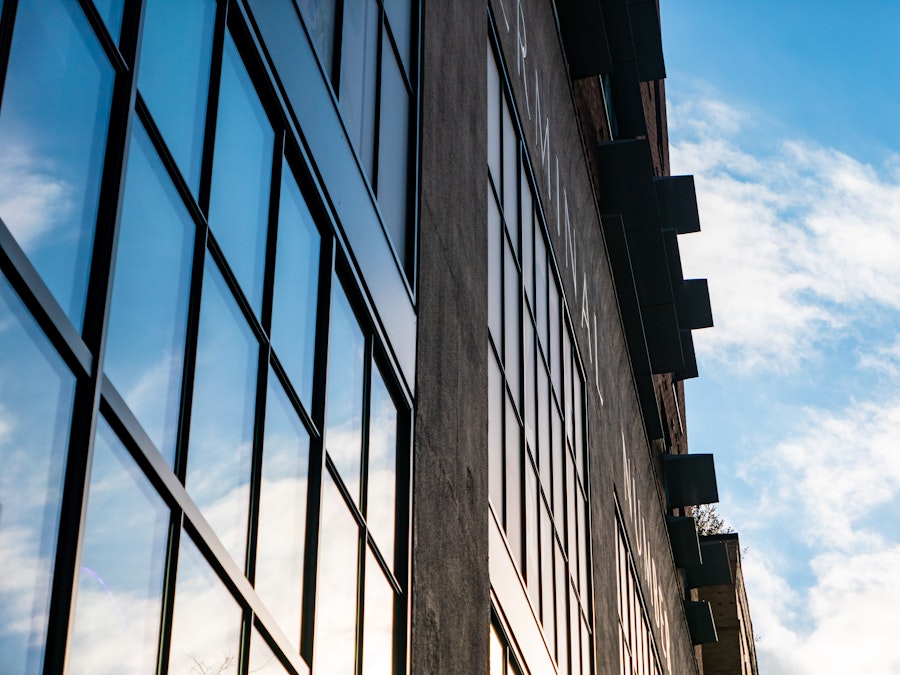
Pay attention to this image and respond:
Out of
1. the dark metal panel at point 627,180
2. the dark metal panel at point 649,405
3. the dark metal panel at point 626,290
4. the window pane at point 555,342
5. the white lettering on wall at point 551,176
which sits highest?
the dark metal panel at point 627,180

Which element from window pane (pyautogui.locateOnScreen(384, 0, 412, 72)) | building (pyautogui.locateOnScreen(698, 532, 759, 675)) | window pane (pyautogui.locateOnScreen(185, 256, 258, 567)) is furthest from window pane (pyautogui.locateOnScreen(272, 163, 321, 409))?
building (pyautogui.locateOnScreen(698, 532, 759, 675))

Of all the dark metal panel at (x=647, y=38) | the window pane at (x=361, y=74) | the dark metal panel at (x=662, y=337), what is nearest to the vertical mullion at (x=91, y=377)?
the window pane at (x=361, y=74)

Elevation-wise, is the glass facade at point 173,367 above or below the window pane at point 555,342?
below

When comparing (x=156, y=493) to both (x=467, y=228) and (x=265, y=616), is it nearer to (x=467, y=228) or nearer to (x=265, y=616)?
(x=265, y=616)

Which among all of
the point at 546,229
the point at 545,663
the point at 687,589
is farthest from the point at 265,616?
the point at 687,589

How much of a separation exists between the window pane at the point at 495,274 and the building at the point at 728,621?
28.8 meters

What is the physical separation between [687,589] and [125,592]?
118 feet

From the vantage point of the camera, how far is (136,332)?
16.8 ft

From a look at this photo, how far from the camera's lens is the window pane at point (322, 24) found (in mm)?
8000

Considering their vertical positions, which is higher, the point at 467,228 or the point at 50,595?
the point at 467,228

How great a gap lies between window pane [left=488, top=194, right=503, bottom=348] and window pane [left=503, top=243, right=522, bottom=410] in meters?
0.24

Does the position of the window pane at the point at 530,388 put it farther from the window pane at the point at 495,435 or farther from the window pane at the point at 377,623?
the window pane at the point at 377,623

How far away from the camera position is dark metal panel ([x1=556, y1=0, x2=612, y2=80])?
1988 centimetres

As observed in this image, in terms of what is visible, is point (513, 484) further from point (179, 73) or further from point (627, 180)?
point (627, 180)
